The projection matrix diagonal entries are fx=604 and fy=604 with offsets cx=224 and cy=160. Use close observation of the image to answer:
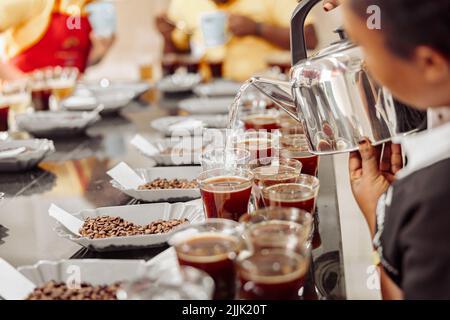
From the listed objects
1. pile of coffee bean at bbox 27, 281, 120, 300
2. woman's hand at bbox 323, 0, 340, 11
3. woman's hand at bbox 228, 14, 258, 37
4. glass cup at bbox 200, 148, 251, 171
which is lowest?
pile of coffee bean at bbox 27, 281, 120, 300

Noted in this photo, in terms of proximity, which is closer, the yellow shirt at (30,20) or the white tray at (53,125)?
the white tray at (53,125)

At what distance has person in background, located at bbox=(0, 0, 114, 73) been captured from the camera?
16.2 feet

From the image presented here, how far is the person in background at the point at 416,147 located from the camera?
0.96m

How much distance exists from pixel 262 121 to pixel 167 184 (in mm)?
644

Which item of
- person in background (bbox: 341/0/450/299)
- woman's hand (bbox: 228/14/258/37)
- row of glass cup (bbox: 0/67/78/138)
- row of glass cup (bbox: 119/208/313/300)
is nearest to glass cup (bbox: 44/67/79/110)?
row of glass cup (bbox: 0/67/78/138)

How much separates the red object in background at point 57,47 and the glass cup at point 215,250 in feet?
14.2

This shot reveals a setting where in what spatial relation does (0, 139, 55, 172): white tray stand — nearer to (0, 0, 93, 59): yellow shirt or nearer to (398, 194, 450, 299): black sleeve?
(398, 194, 450, 299): black sleeve

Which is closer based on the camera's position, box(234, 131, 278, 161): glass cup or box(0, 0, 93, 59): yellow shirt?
box(234, 131, 278, 161): glass cup

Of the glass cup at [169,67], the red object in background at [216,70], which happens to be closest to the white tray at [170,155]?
the red object in background at [216,70]

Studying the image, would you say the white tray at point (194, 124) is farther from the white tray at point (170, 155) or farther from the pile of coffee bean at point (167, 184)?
the pile of coffee bean at point (167, 184)

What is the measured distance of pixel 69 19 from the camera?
213 inches

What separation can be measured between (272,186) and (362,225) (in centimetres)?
32

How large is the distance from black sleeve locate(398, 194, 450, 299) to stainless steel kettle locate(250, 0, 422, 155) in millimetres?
496
